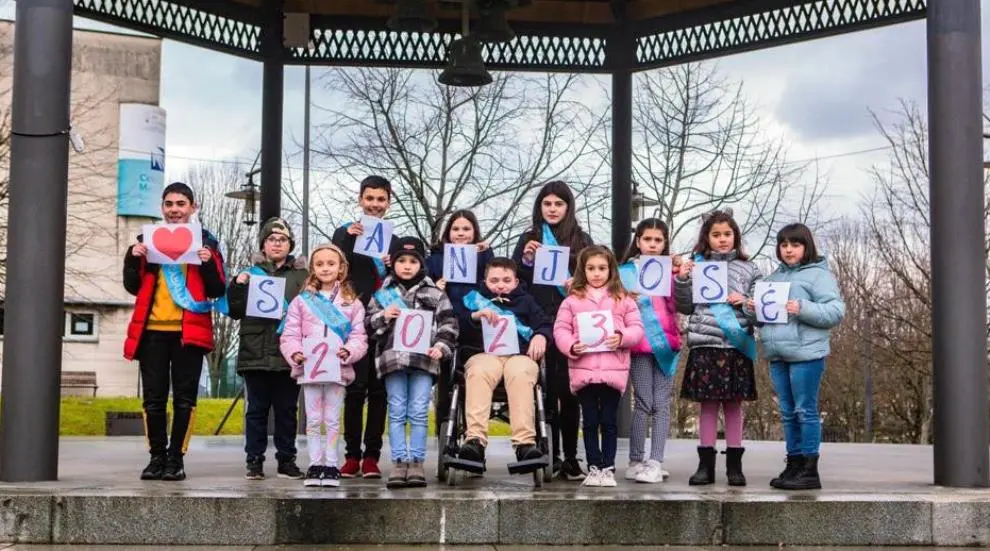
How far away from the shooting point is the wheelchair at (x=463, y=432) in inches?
276

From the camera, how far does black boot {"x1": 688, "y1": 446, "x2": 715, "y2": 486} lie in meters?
7.51

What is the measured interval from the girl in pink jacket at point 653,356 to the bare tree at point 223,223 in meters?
25.5

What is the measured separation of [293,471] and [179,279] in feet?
4.86

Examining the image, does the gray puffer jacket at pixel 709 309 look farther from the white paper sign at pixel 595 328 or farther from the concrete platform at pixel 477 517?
the concrete platform at pixel 477 517

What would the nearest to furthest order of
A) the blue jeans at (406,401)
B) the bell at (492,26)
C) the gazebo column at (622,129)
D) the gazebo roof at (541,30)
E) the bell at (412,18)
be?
the blue jeans at (406,401) < the bell at (492,26) < the bell at (412,18) < the gazebo roof at (541,30) < the gazebo column at (622,129)

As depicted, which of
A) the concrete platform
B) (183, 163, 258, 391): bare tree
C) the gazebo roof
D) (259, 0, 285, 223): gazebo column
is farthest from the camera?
(183, 163, 258, 391): bare tree

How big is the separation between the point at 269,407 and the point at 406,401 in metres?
1.06

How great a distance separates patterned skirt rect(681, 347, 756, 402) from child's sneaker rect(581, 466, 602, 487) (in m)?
0.74

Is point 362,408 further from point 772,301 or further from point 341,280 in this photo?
point 772,301

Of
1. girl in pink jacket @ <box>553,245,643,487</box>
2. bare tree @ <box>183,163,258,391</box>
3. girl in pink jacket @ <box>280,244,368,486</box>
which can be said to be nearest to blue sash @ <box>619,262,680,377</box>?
girl in pink jacket @ <box>553,245,643,487</box>

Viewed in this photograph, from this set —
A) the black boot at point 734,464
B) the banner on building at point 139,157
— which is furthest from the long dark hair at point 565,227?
the banner on building at point 139,157

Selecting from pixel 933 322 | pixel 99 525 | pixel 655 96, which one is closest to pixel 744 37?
pixel 933 322

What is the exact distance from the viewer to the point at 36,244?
23.5ft

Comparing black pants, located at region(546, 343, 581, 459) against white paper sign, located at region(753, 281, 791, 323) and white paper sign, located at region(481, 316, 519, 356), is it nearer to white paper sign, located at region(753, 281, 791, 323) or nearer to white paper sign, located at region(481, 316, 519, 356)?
white paper sign, located at region(481, 316, 519, 356)
